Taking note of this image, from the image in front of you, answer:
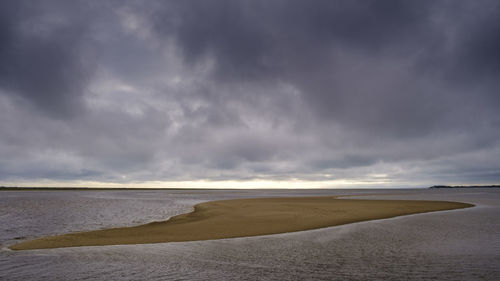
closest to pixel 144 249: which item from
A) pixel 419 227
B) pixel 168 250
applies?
pixel 168 250

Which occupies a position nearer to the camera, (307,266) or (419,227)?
(307,266)

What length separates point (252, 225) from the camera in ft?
63.4

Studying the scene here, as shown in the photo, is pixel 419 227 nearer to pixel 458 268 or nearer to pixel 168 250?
pixel 458 268

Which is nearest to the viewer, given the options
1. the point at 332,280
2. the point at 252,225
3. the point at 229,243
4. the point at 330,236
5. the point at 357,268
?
the point at 332,280

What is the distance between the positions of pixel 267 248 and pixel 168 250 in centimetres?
406

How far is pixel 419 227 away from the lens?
17.4 metres

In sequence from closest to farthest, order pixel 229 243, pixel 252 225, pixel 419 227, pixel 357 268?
pixel 357 268
pixel 229 243
pixel 419 227
pixel 252 225

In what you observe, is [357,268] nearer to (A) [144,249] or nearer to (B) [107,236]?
(A) [144,249]

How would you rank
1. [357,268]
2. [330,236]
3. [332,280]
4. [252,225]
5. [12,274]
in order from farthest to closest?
[252,225] < [330,236] < [357,268] < [12,274] < [332,280]

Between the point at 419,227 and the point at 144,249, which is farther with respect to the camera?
the point at 419,227

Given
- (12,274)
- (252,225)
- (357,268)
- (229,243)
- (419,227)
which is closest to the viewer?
(12,274)

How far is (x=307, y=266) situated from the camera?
8.96 meters

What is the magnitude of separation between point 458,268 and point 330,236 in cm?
668

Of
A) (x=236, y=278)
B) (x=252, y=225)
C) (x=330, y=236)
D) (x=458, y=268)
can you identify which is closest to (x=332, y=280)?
(x=236, y=278)
